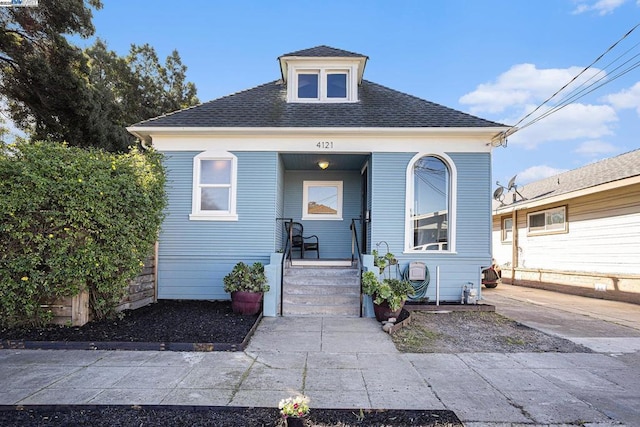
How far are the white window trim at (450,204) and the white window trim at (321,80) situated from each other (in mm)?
2479

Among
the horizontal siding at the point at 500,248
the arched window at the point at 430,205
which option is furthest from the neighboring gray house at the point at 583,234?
the arched window at the point at 430,205

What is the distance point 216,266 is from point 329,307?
2.59 m

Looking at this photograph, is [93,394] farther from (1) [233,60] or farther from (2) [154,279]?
(1) [233,60]

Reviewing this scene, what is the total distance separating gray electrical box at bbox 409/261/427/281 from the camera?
7012mm

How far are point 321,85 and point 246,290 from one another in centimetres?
525

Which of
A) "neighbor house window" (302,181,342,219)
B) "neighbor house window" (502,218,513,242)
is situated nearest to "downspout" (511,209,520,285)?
"neighbor house window" (502,218,513,242)

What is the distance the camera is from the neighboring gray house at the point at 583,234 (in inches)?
352

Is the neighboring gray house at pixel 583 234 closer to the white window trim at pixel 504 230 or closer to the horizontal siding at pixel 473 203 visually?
the white window trim at pixel 504 230

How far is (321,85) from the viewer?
8.47 meters

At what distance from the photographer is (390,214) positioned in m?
7.31

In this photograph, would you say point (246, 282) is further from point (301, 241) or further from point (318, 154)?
point (318, 154)

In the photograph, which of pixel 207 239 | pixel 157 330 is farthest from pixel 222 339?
pixel 207 239

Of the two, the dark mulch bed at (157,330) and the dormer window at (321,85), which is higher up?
the dormer window at (321,85)

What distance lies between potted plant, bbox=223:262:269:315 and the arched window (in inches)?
128
